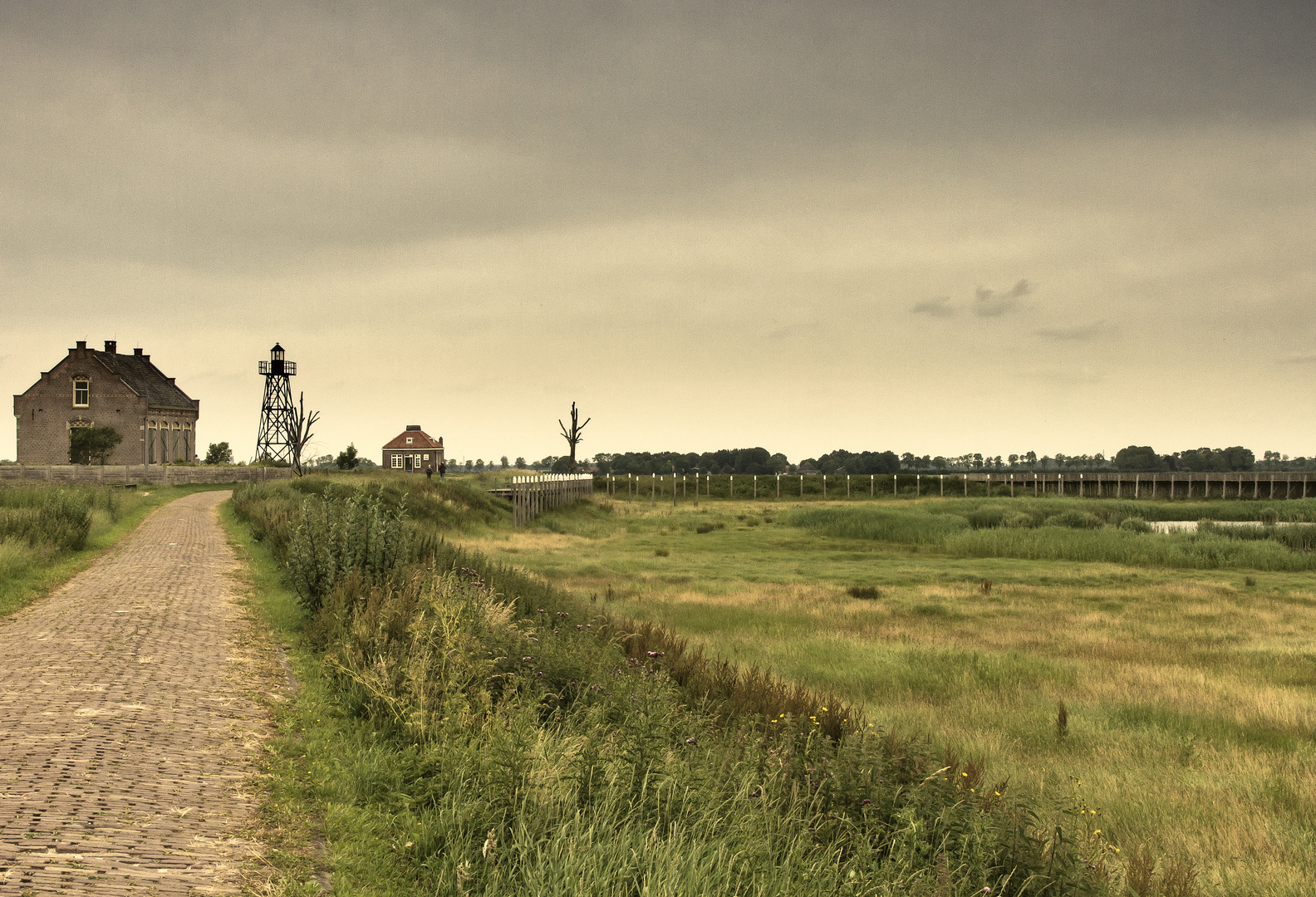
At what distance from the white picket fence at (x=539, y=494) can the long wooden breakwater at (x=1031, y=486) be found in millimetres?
26548

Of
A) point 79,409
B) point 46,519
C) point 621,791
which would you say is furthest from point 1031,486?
point 621,791

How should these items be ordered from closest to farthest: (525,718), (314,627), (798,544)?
(525,718), (314,627), (798,544)

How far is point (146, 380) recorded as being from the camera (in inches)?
2438

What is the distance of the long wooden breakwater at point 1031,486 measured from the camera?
8694cm

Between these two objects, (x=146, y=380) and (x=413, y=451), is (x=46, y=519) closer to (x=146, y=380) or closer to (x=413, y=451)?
(x=146, y=380)

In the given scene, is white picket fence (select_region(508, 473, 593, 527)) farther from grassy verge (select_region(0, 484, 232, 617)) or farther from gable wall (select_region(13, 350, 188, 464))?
gable wall (select_region(13, 350, 188, 464))

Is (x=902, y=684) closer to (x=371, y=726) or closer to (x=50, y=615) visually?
(x=371, y=726)

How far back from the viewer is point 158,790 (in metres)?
5.16

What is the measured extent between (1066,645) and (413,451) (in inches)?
3324

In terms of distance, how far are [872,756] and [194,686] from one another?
5.99m

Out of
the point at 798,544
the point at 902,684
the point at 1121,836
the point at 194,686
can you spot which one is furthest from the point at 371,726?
the point at 798,544

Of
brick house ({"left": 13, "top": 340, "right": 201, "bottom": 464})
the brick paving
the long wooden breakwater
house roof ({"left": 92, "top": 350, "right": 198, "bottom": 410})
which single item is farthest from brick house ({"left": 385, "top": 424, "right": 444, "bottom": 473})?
the brick paving

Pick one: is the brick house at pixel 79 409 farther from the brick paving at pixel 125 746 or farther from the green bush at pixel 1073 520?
the green bush at pixel 1073 520

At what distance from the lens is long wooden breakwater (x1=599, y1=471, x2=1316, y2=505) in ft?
→ 285
